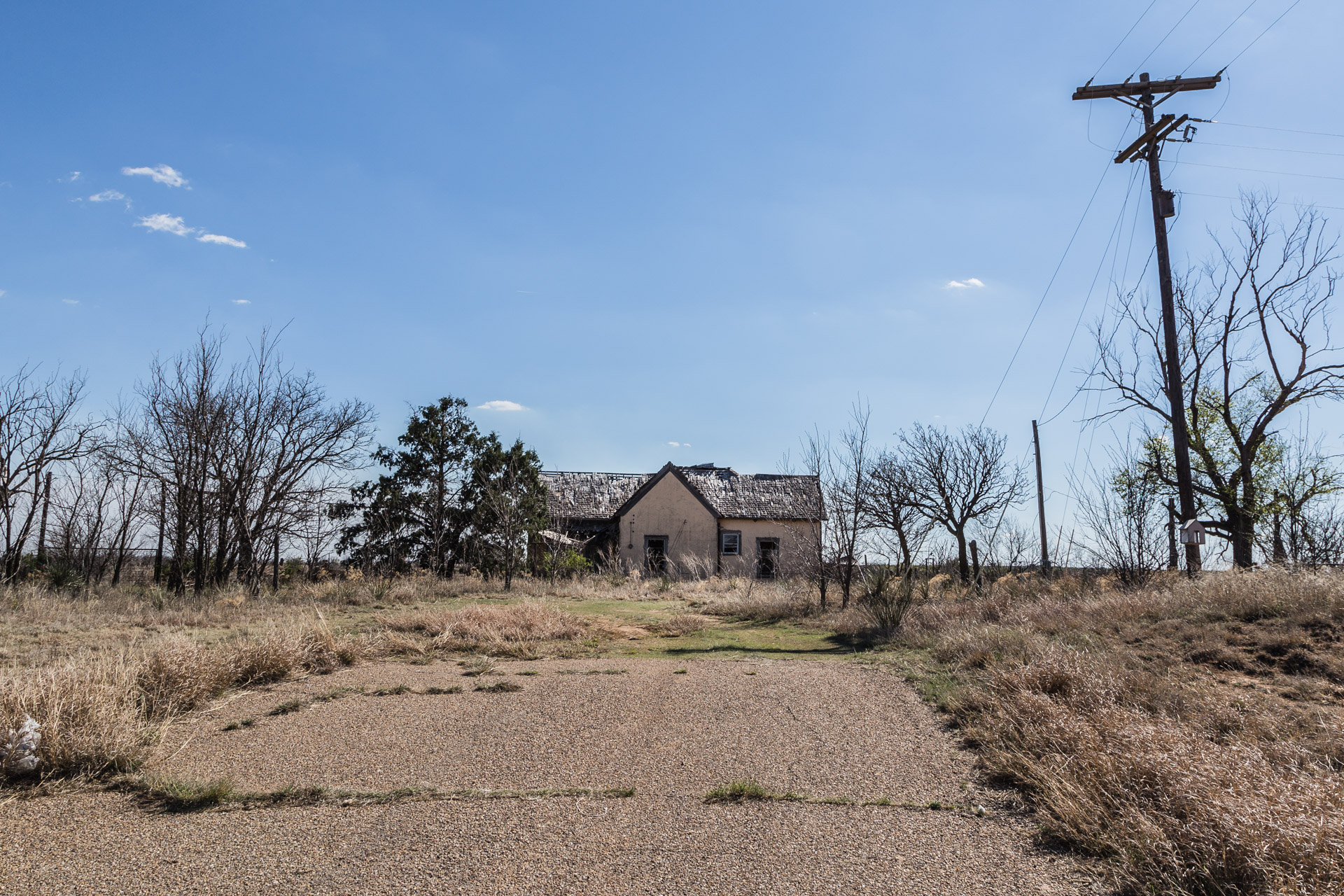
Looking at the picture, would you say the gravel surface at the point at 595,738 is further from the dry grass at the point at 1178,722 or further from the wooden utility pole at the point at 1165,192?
the wooden utility pole at the point at 1165,192

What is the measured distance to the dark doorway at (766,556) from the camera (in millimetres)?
34094

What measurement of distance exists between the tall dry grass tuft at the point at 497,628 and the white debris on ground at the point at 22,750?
5595mm

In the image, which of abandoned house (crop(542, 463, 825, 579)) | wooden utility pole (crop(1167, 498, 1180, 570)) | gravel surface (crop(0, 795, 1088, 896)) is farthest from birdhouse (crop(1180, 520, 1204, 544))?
abandoned house (crop(542, 463, 825, 579))

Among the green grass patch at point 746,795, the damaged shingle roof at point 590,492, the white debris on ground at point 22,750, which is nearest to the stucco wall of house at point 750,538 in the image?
the damaged shingle roof at point 590,492

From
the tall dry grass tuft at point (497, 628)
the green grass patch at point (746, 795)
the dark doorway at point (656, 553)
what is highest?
the dark doorway at point (656, 553)

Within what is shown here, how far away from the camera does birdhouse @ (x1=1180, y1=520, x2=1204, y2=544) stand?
12.9 m

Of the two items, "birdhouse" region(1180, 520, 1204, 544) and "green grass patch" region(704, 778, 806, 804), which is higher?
"birdhouse" region(1180, 520, 1204, 544)

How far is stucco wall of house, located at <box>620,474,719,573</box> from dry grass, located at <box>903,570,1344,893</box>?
887 inches

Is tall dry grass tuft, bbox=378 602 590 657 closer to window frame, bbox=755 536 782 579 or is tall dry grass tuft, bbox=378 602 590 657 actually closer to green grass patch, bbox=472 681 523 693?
green grass patch, bbox=472 681 523 693

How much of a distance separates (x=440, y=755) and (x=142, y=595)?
1507 centimetres

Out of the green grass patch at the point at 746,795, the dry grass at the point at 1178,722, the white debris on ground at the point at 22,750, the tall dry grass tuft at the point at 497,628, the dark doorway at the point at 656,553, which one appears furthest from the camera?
the dark doorway at the point at 656,553

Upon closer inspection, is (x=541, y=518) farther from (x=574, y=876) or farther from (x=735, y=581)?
(x=574, y=876)

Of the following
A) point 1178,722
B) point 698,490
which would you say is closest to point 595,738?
point 1178,722

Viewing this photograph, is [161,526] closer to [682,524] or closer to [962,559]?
[682,524]
